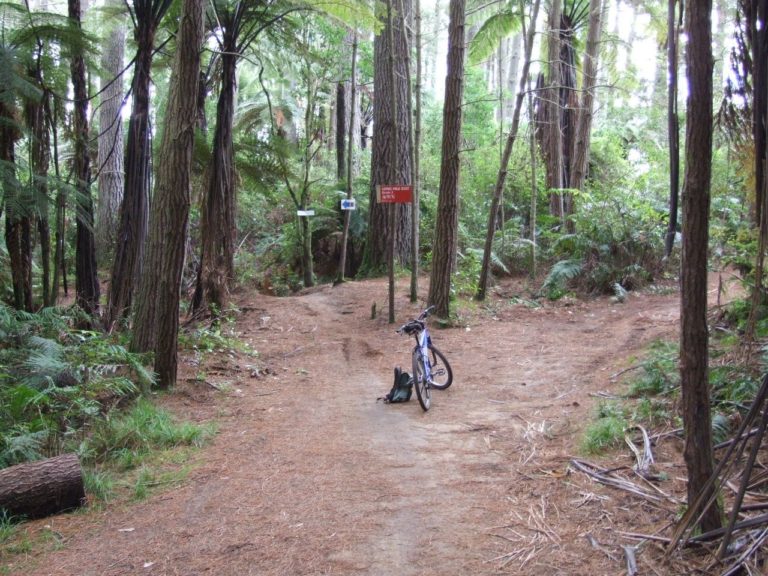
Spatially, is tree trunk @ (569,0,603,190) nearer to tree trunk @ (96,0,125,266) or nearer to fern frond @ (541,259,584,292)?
fern frond @ (541,259,584,292)

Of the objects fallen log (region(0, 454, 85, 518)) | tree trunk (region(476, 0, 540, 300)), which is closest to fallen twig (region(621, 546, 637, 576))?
fallen log (region(0, 454, 85, 518))

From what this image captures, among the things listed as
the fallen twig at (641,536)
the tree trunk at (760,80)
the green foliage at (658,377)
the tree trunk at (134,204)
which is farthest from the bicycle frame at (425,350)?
the tree trunk at (134,204)

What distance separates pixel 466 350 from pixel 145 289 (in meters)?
4.62

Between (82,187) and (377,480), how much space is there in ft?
21.8

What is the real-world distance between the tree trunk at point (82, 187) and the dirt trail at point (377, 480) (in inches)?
97.1

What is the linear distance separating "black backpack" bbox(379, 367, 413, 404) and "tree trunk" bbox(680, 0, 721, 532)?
13.1ft

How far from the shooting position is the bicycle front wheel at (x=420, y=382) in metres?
6.48

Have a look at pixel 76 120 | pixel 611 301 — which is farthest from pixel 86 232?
pixel 611 301

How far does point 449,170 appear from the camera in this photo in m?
10.3

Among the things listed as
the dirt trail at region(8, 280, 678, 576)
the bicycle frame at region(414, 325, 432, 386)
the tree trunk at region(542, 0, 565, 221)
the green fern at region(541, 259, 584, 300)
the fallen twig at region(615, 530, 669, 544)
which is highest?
the tree trunk at region(542, 0, 565, 221)

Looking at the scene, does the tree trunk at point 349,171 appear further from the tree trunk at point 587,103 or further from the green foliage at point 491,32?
the tree trunk at point 587,103

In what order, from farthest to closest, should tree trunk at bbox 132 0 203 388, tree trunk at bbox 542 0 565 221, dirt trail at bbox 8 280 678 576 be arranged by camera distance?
tree trunk at bbox 542 0 565 221 → tree trunk at bbox 132 0 203 388 → dirt trail at bbox 8 280 678 576

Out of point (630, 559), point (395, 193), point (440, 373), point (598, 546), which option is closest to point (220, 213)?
point (395, 193)

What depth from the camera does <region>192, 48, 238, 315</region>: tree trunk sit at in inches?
406
